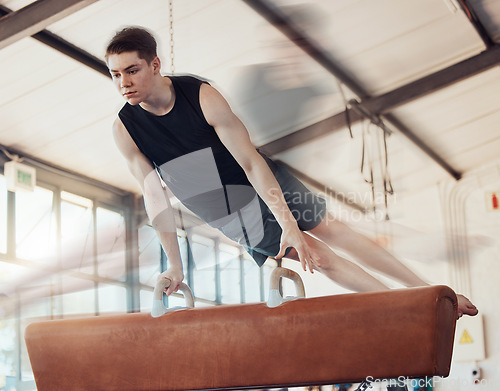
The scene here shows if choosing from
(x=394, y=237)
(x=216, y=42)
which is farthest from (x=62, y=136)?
(x=394, y=237)

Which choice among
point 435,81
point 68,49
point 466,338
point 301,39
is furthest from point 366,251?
point 466,338

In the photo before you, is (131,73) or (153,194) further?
(153,194)

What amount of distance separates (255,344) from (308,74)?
4.33 meters

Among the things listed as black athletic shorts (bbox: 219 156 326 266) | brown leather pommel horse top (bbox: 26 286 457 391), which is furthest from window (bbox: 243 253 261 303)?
brown leather pommel horse top (bbox: 26 286 457 391)

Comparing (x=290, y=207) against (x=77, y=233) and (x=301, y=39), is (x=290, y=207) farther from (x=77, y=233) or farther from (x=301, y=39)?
(x=77, y=233)

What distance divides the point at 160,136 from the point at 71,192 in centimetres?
430

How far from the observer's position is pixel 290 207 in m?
1.86

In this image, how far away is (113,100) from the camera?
504 centimetres

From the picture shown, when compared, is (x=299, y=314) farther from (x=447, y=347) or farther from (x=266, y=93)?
(x=266, y=93)

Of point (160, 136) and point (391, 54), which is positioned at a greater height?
point (391, 54)

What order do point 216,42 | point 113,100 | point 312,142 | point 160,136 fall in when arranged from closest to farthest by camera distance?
1. point 160,136
2. point 216,42
3. point 113,100
4. point 312,142

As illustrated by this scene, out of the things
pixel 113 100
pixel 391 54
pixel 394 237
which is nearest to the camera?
pixel 113 100

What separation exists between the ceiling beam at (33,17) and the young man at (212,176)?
2177 mm

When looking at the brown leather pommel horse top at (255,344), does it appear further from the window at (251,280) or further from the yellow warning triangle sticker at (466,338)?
the yellow warning triangle sticker at (466,338)
